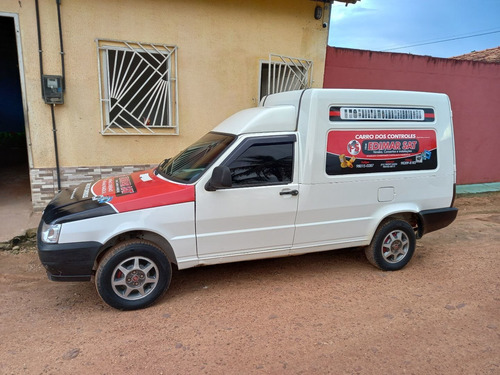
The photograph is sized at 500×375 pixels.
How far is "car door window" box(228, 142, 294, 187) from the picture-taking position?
358 cm

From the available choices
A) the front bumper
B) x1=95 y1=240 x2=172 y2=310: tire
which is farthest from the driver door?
the front bumper

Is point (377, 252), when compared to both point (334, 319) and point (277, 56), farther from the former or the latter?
point (277, 56)

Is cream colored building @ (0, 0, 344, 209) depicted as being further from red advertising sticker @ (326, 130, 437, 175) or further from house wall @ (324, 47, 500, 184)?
red advertising sticker @ (326, 130, 437, 175)

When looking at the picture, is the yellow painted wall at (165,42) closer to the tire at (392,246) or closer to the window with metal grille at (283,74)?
the window with metal grille at (283,74)

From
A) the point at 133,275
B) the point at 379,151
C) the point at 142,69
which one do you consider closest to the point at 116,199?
the point at 133,275

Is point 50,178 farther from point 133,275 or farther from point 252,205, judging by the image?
point 252,205

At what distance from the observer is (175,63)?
6.19m

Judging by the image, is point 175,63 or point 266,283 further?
point 175,63

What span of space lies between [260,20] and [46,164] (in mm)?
4631

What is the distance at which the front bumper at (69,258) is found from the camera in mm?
3105

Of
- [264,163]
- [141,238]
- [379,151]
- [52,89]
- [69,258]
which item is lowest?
[69,258]

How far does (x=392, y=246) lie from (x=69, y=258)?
364cm

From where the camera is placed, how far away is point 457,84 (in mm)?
8609

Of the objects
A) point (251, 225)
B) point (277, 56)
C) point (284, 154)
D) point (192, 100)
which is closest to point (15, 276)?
point (251, 225)
